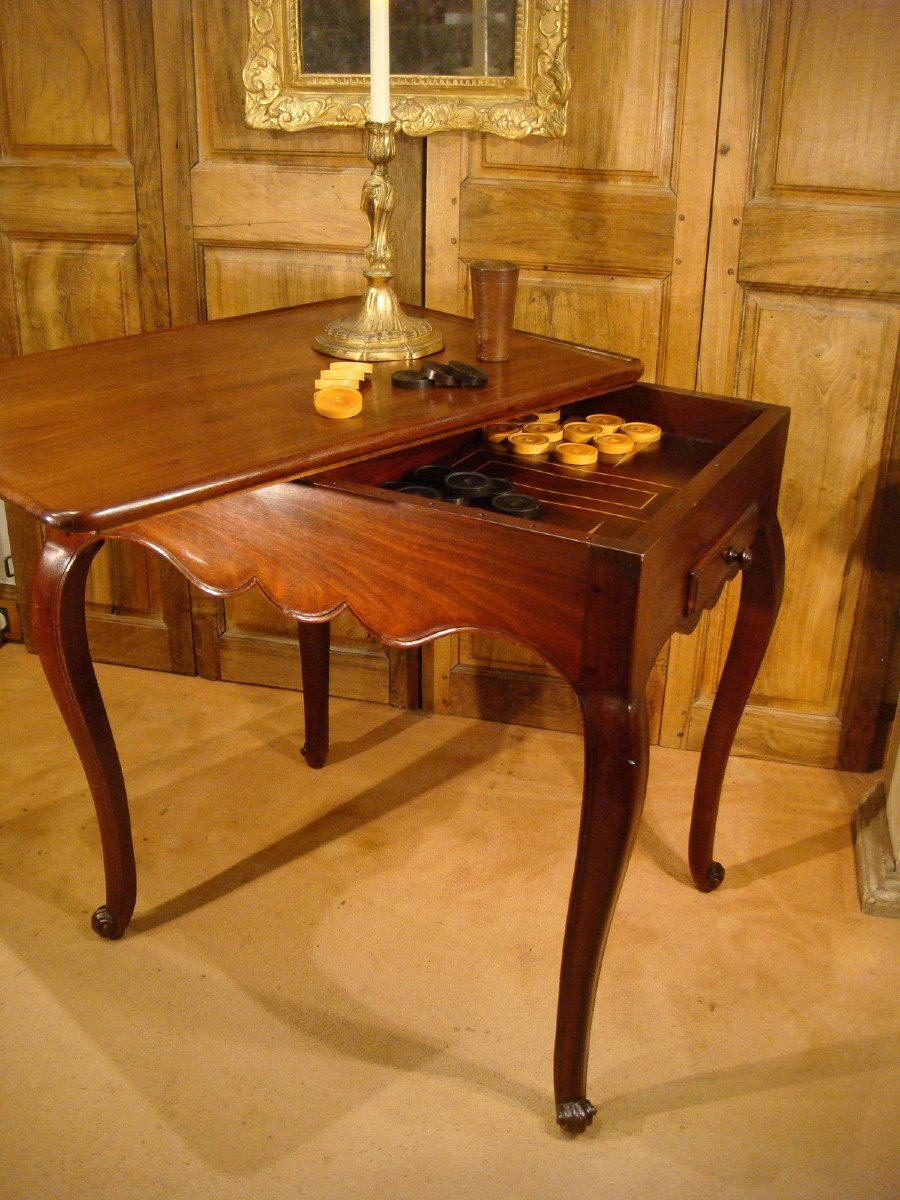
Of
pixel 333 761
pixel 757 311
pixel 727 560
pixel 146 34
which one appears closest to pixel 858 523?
pixel 757 311

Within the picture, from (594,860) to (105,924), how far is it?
0.86 meters

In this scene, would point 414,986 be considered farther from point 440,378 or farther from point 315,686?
point 440,378

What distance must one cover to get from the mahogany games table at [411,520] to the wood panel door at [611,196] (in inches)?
17.3

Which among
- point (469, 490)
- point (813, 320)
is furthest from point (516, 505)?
point (813, 320)

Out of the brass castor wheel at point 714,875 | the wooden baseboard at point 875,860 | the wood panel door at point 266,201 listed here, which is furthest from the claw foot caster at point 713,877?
the wood panel door at point 266,201

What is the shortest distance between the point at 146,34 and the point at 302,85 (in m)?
0.33

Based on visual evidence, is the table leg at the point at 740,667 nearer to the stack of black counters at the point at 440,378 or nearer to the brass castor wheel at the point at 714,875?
the brass castor wheel at the point at 714,875

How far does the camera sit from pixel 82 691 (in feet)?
5.30

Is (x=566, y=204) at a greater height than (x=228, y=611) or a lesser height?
greater

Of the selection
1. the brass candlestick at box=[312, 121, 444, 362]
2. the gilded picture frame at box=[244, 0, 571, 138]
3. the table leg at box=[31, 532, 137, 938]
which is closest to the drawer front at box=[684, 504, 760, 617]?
the brass candlestick at box=[312, 121, 444, 362]

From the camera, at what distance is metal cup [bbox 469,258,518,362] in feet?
5.52

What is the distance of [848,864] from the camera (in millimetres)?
2086

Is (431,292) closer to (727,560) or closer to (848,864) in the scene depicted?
(727,560)

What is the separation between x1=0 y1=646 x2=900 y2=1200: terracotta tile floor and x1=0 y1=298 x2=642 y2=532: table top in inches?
32.9
